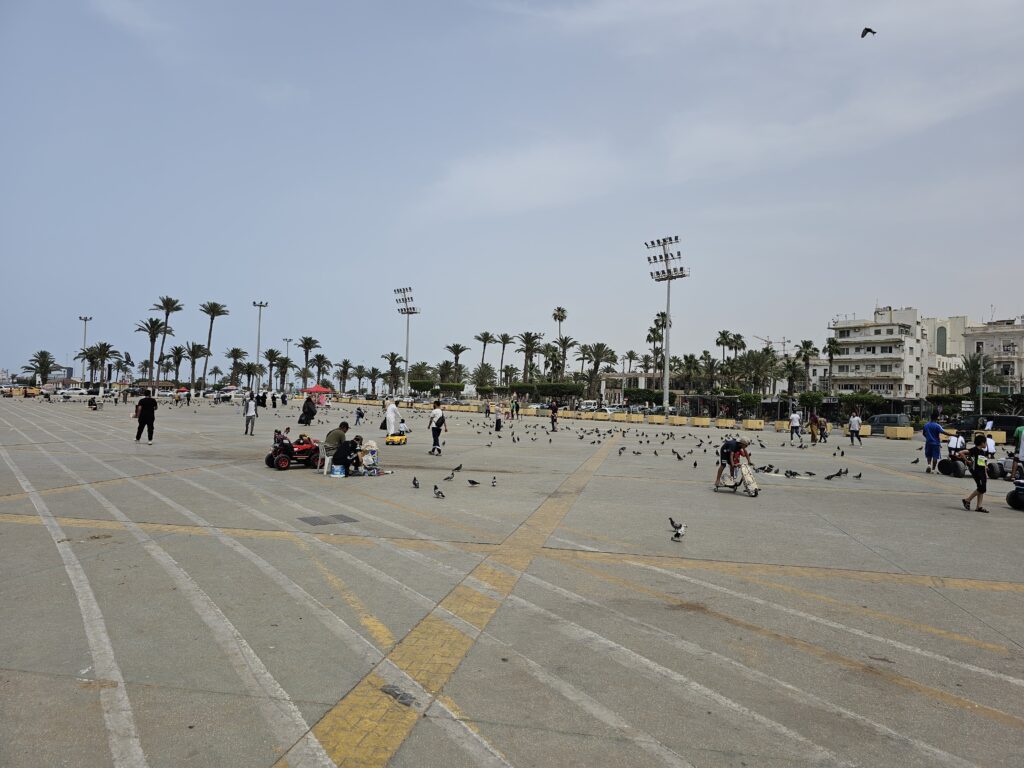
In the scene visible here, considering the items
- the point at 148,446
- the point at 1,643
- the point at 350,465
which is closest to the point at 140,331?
the point at 148,446

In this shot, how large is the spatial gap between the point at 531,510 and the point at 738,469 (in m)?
5.15

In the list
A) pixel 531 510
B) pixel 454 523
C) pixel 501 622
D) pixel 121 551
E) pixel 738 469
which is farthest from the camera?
pixel 738 469

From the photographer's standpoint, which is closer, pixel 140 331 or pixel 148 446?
pixel 148 446

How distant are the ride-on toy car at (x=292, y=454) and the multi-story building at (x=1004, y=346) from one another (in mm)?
99188

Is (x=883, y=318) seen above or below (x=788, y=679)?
above

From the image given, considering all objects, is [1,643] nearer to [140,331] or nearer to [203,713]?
[203,713]

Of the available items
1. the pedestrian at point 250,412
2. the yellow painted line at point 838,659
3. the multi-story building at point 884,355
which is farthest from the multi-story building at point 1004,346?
the yellow painted line at point 838,659

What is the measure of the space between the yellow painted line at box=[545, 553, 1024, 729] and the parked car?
1540 inches

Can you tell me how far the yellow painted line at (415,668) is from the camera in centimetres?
346

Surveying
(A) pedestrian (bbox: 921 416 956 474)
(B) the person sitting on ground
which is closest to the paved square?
(B) the person sitting on ground

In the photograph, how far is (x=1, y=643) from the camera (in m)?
4.66

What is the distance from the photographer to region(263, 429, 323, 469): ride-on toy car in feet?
49.3

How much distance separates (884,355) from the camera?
3487 inches

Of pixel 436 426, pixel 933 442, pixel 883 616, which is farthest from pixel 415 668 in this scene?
pixel 933 442
